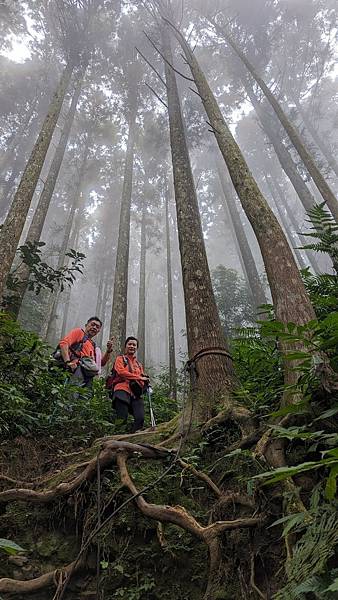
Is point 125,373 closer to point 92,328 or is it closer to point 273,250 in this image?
point 92,328

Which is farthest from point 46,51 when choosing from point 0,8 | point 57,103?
point 57,103

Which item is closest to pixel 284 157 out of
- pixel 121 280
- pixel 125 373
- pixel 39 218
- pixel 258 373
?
pixel 121 280

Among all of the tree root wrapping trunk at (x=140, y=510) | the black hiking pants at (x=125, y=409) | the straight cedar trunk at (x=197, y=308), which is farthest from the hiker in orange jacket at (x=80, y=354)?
the tree root wrapping trunk at (x=140, y=510)

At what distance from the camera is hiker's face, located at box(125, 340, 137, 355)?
5.16 metres

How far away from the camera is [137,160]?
23.5m

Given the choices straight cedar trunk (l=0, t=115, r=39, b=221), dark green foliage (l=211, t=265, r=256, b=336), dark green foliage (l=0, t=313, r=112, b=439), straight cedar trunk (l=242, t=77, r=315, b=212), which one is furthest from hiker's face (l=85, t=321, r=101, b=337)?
straight cedar trunk (l=0, t=115, r=39, b=221)

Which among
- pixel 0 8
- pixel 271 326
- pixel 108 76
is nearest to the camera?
pixel 271 326

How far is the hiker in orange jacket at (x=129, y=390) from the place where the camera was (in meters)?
4.52

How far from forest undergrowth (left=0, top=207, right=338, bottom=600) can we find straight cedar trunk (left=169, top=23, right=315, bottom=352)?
0.38 meters

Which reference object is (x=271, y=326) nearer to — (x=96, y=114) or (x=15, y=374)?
(x=15, y=374)

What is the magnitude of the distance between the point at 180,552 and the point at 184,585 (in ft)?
0.47

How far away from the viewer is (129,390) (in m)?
4.65

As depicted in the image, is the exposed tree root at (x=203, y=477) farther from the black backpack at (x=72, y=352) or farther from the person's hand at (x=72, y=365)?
the black backpack at (x=72, y=352)

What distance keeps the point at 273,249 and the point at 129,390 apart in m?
2.48
